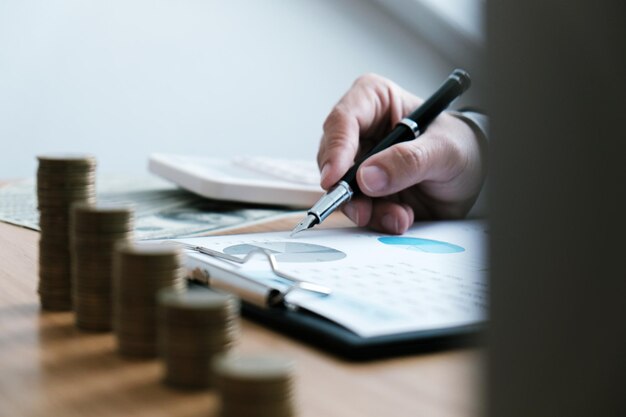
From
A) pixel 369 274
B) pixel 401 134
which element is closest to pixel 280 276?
pixel 369 274

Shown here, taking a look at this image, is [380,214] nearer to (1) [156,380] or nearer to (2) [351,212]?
(2) [351,212]

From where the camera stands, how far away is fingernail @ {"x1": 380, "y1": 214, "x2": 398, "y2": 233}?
91cm

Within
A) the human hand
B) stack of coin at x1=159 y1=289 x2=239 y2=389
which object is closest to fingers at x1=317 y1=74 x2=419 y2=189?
the human hand

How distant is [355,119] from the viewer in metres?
1.07

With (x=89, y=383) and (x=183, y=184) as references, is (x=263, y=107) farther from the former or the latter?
(x=89, y=383)

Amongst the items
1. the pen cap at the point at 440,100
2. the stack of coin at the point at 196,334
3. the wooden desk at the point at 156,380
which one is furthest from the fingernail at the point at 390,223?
the stack of coin at the point at 196,334

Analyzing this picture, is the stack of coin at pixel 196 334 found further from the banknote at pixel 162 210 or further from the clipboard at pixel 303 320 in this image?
the banknote at pixel 162 210

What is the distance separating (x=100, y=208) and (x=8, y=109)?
1907 millimetres

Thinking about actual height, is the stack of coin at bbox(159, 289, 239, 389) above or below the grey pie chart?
above

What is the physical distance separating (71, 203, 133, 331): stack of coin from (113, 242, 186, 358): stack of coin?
4 centimetres

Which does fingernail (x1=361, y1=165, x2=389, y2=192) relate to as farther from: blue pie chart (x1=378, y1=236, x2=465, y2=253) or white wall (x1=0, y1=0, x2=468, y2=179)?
white wall (x1=0, y1=0, x2=468, y2=179)

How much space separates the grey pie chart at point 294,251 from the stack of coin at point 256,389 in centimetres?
33

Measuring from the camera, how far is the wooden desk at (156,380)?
0.40m

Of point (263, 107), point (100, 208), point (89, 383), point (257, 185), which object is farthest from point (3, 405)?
point (263, 107)
